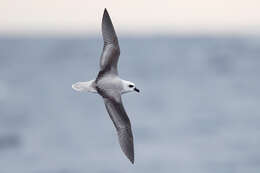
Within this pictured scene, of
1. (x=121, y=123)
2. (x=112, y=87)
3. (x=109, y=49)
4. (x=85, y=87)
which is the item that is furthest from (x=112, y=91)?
(x=109, y=49)

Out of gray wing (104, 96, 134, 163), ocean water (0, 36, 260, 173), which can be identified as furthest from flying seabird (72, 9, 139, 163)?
ocean water (0, 36, 260, 173)

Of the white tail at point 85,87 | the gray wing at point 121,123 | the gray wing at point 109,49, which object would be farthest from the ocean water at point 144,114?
the white tail at point 85,87

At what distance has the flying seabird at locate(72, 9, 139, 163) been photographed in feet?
47.5

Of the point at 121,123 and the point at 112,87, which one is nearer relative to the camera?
the point at 112,87

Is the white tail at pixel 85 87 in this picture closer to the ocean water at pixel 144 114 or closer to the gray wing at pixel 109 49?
the gray wing at pixel 109 49

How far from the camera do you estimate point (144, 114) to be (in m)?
39.5

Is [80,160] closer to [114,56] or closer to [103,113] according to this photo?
[103,113]

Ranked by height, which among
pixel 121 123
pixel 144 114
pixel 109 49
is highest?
pixel 109 49

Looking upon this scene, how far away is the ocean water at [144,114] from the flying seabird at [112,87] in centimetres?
1335

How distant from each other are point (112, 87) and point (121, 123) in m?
0.68

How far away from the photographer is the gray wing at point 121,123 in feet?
47.6

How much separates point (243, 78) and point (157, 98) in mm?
9684

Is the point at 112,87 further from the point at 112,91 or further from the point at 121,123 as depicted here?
the point at 121,123

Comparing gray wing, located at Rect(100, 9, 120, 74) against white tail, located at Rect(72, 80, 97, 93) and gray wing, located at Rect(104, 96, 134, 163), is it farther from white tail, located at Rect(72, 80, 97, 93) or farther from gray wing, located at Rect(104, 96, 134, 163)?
gray wing, located at Rect(104, 96, 134, 163)
